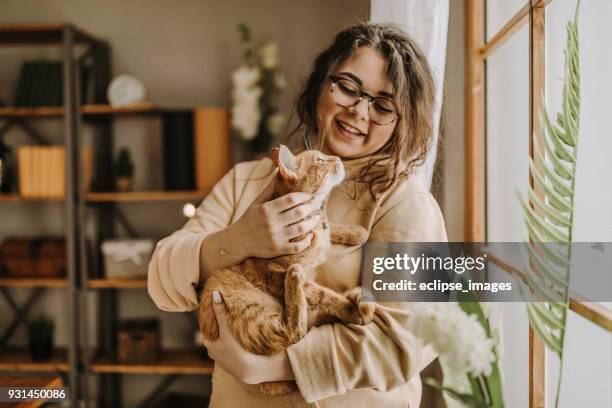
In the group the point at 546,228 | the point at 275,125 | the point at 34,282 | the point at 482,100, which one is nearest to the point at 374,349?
the point at 546,228

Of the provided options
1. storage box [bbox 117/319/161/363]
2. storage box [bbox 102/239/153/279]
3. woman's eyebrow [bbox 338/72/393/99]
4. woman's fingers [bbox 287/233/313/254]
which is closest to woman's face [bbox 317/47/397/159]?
woman's eyebrow [bbox 338/72/393/99]

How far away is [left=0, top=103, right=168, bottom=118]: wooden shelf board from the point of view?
155 cm

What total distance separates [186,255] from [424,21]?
450 millimetres

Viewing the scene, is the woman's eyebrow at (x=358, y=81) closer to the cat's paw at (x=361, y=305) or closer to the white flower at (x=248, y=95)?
the cat's paw at (x=361, y=305)

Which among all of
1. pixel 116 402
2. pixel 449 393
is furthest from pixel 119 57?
pixel 449 393

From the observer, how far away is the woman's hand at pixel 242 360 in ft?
1.92

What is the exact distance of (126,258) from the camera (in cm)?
157

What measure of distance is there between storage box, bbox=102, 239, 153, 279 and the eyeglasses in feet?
3.65

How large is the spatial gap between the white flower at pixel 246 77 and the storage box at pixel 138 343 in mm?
808

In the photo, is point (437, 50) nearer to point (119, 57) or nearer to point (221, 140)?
point (221, 140)

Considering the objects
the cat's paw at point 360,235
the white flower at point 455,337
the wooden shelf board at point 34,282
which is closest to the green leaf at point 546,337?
the white flower at point 455,337

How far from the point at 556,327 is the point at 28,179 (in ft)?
5.14

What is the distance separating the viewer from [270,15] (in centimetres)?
167

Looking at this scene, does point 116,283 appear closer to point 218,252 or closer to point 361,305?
point 218,252
